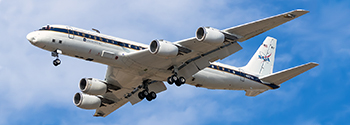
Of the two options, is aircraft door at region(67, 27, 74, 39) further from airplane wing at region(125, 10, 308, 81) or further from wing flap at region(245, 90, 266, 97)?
wing flap at region(245, 90, 266, 97)

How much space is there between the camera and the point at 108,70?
43844 mm

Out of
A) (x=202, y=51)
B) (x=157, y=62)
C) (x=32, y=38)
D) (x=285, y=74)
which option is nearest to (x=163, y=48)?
(x=157, y=62)

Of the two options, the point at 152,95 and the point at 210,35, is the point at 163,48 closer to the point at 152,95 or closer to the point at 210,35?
the point at 210,35

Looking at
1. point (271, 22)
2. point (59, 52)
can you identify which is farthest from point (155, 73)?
point (271, 22)

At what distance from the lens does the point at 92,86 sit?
44.1 meters

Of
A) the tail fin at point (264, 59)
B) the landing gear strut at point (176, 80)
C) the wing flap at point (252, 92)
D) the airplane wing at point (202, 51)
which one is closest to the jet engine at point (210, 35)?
the airplane wing at point (202, 51)

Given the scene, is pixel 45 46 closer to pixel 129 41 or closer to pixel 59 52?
pixel 59 52

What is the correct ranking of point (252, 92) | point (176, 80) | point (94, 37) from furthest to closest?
1. point (252, 92)
2. point (176, 80)
3. point (94, 37)

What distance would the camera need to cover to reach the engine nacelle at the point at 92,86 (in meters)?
43.8

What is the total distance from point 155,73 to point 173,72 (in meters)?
1.46

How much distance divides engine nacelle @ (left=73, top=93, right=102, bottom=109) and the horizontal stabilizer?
15684 millimetres

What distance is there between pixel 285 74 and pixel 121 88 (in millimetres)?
14514

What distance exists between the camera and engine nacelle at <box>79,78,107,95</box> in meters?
43.8

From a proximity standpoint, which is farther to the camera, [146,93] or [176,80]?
[146,93]
